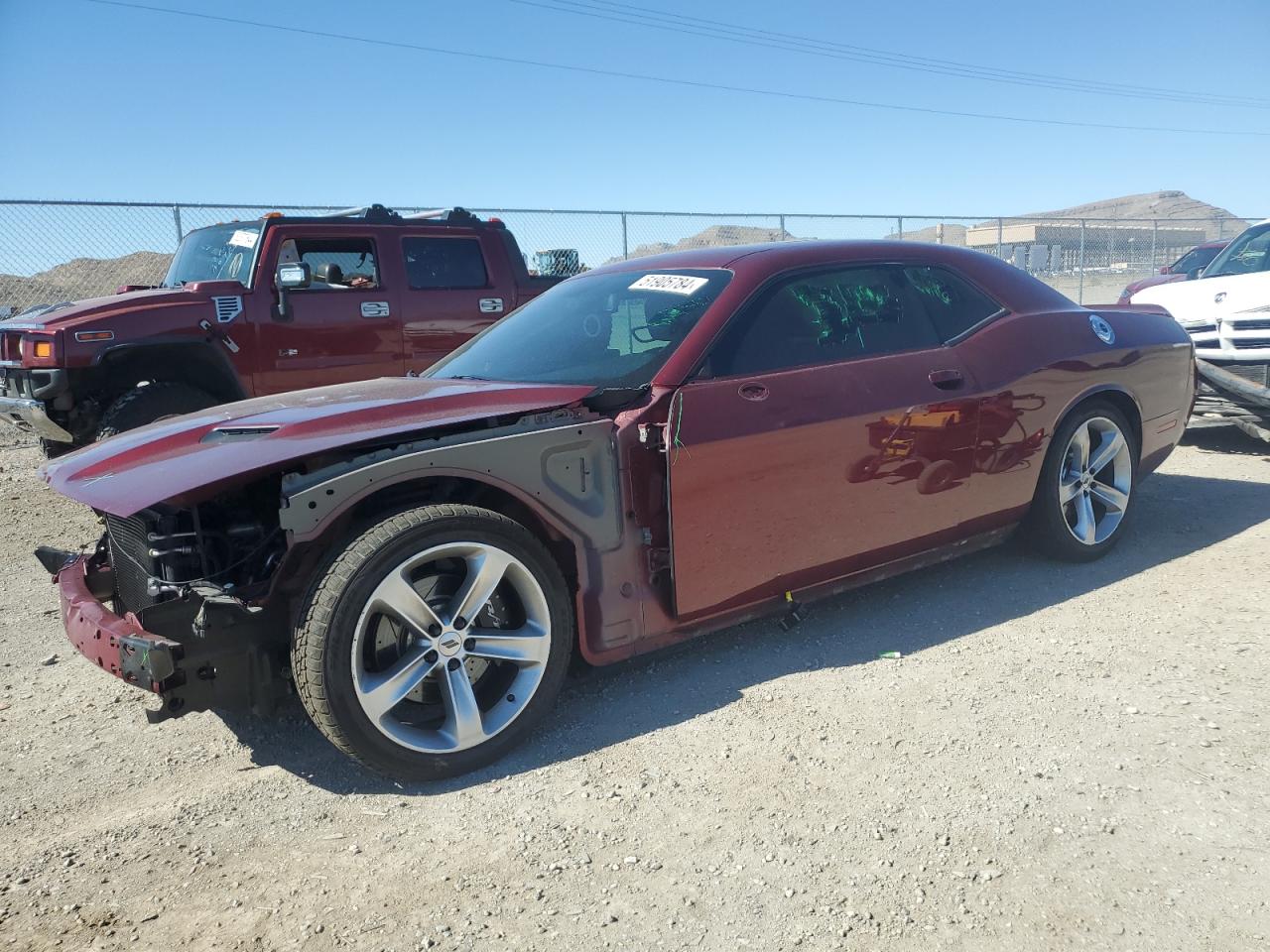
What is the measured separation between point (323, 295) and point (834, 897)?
6.28 m

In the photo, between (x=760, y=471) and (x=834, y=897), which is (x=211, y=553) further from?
(x=834, y=897)

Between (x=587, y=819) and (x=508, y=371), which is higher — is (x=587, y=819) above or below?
below

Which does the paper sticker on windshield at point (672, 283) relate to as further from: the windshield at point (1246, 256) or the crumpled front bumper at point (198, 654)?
the windshield at point (1246, 256)

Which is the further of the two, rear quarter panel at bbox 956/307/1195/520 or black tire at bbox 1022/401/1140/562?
black tire at bbox 1022/401/1140/562

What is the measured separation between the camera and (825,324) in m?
3.75

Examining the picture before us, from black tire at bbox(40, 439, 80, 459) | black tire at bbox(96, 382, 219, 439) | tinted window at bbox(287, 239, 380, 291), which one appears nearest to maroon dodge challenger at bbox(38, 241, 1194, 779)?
black tire at bbox(96, 382, 219, 439)

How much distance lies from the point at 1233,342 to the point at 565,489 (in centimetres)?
631

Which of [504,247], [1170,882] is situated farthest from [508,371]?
[504,247]

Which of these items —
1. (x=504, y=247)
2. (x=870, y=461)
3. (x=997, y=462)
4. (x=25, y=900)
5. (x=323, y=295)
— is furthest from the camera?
(x=504, y=247)

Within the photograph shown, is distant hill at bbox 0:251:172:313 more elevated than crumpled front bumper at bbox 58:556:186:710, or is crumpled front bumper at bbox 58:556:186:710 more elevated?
distant hill at bbox 0:251:172:313

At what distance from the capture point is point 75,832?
→ 2.67 metres

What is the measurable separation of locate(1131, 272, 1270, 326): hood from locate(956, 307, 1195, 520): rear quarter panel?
2.58 metres

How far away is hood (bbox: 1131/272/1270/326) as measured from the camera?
7.02 meters

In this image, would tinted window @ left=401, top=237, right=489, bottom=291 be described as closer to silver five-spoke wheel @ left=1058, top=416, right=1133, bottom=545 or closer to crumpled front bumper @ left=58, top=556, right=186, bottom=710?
crumpled front bumper @ left=58, top=556, right=186, bottom=710
